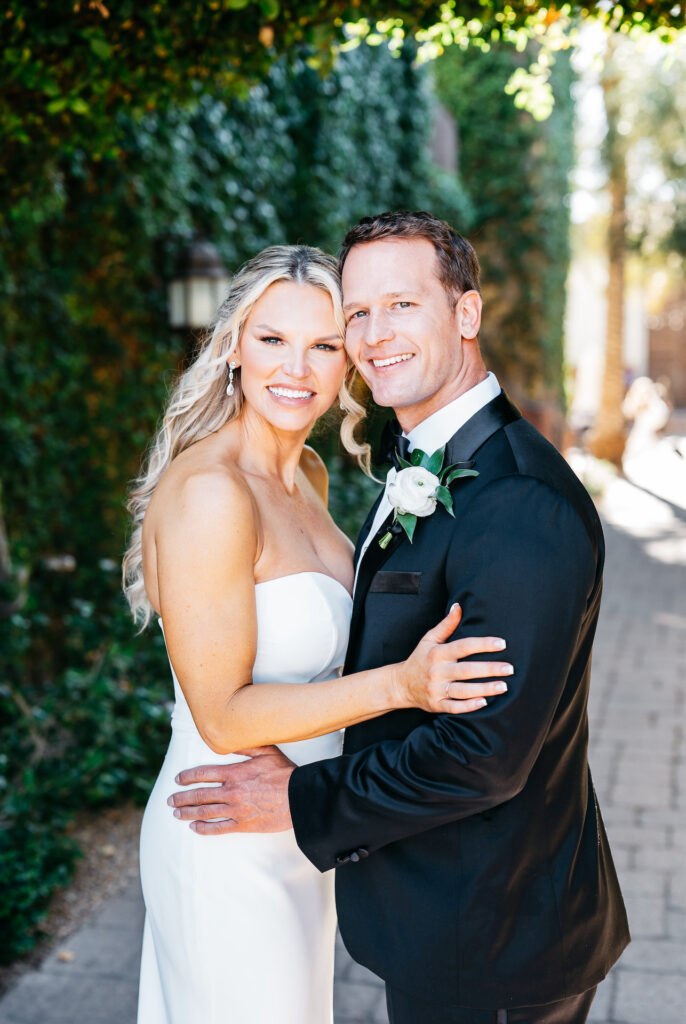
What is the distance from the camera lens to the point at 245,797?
2.09m

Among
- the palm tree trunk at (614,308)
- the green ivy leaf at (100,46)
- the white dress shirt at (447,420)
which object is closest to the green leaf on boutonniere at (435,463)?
the white dress shirt at (447,420)

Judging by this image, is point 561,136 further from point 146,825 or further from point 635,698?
point 146,825

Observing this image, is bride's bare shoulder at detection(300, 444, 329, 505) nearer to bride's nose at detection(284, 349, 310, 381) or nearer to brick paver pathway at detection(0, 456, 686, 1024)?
bride's nose at detection(284, 349, 310, 381)

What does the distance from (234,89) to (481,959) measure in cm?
262

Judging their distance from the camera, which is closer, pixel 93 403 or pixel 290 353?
pixel 290 353

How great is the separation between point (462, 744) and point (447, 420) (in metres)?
0.65

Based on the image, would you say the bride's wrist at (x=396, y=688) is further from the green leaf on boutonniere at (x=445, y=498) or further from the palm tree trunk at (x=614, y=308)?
the palm tree trunk at (x=614, y=308)

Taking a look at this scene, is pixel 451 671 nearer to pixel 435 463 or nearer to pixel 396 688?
pixel 396 688

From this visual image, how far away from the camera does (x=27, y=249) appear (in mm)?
5184

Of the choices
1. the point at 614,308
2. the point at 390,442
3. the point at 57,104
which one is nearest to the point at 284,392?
the point at 390,442

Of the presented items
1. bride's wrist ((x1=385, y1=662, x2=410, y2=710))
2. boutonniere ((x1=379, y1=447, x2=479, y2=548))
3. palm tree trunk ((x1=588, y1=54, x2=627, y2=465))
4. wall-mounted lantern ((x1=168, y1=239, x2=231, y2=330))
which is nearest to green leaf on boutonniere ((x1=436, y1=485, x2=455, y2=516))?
boutonniere ((x1=379, y1=447, x2=479, y2=548))

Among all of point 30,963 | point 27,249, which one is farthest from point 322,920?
point 27,249

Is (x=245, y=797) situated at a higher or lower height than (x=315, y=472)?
lower

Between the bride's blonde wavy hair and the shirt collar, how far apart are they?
44cm
